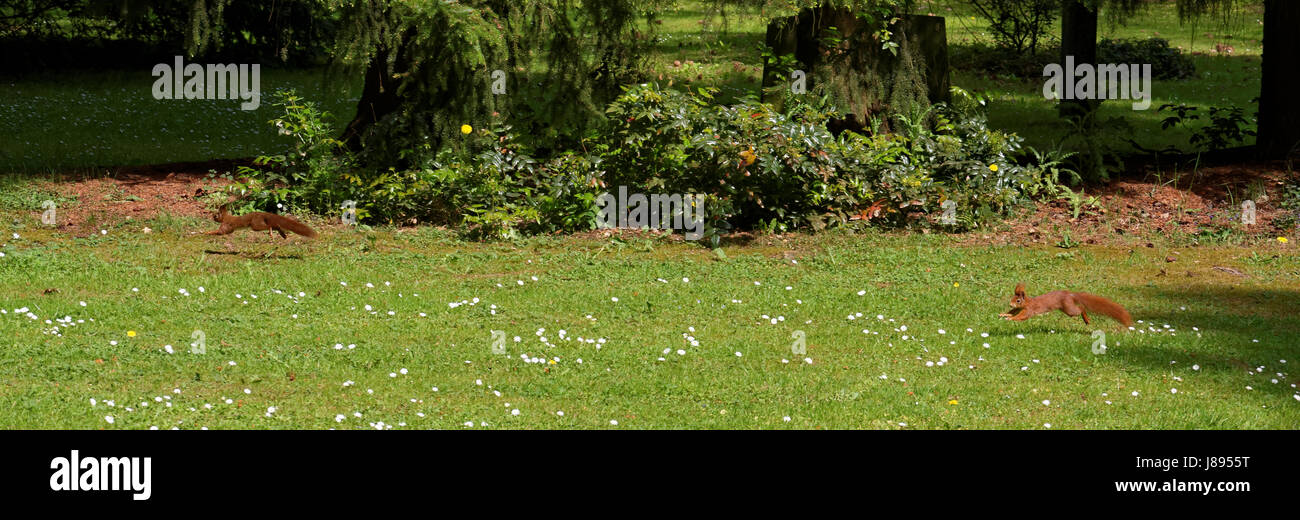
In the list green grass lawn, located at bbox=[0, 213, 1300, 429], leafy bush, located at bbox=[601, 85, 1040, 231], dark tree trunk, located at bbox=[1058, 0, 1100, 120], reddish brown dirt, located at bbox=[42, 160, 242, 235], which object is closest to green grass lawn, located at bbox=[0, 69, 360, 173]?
reddish brown dirt, located at bbox=[42, 160, 242, 235]

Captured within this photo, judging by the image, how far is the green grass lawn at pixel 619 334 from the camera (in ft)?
18.3

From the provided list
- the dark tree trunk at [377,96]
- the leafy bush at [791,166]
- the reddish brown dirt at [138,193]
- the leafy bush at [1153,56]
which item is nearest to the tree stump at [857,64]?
the leafy bush at [791,166]

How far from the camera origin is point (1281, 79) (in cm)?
1134

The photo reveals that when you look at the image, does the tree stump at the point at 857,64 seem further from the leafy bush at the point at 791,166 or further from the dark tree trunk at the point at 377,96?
the dark tree trunk at the point at 377,96

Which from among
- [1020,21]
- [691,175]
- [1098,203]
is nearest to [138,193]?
[691,175]

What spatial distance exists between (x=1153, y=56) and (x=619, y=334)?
13.9 m

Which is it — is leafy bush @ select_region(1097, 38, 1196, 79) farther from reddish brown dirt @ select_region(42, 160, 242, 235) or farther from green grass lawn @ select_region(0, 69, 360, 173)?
reddish brown dirt @ select_region(42, 160, 242, 235)

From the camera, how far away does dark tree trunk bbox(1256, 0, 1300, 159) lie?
36.8 ft

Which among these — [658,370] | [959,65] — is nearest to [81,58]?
[959,65]

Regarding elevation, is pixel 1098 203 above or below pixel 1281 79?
below

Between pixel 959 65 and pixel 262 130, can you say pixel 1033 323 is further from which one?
pixel 959 65

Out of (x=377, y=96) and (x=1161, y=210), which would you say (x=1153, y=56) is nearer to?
(x=1161, y=210)

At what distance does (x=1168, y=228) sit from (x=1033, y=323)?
3220mm

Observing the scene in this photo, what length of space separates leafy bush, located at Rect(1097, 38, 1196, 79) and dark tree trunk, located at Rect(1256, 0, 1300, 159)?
617 cm
